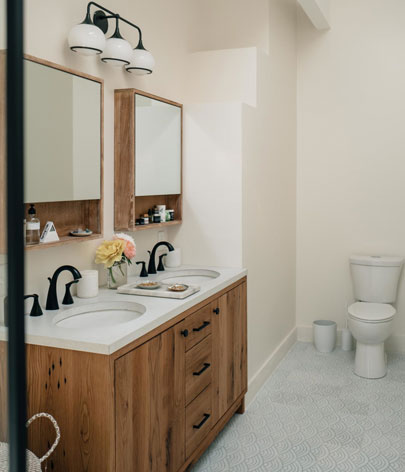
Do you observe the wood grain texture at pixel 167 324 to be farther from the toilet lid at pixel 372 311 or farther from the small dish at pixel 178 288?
the toilet lid at pixel 372 311

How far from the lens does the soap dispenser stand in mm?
2039

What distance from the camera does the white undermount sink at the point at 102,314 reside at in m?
2.17

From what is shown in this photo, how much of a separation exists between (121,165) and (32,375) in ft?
3.94

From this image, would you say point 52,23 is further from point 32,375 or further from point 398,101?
point 398,101

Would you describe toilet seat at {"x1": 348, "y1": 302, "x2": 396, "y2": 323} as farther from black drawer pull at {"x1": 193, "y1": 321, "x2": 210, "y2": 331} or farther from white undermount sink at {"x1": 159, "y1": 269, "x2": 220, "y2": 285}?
black drawer pull at {"x1": 193, "y1": 321, "x2": 210, "y2": 331}

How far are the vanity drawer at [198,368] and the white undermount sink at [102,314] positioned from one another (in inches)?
11.9

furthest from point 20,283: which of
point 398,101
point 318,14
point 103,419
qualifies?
point 398,101

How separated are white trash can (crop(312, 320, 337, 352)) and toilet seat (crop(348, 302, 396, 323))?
380 mm

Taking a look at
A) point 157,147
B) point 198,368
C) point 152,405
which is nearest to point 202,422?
point 198,368

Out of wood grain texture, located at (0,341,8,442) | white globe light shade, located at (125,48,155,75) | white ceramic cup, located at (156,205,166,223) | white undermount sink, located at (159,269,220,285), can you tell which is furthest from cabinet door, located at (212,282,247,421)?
wood grain texture, located at (0,341,8,442)

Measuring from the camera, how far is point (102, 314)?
7.48ft

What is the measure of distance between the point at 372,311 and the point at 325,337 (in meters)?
0.57

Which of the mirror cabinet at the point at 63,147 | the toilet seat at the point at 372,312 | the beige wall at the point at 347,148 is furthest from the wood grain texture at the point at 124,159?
the beige wall at the point at 347,148

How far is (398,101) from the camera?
4055 mm
